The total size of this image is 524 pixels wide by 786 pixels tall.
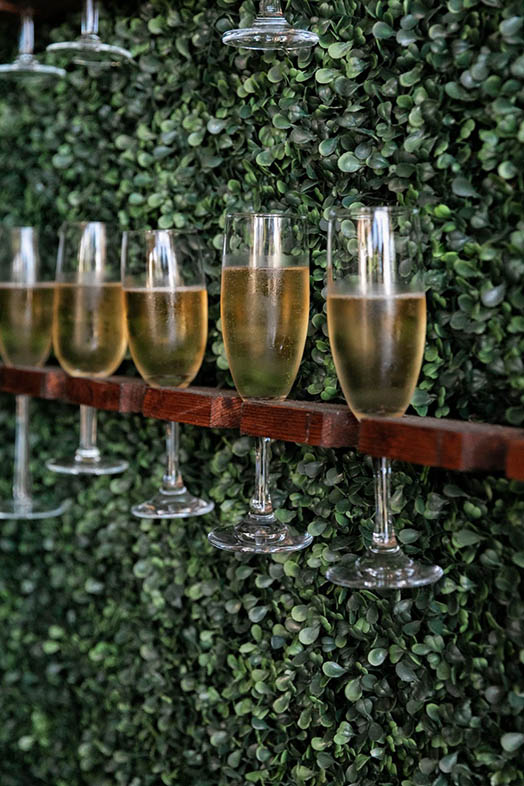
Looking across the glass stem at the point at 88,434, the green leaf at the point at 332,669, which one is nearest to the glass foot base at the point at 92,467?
the glass stem at the point at 88,434

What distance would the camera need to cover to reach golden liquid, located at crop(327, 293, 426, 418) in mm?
1095

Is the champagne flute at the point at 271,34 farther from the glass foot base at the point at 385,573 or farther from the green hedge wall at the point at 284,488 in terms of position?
the glass foot base at the point at 385,573

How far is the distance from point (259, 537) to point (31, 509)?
72 centimetres

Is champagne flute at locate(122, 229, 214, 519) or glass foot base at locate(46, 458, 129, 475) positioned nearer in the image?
champagne flute at locate(122, 229, 214, 519)

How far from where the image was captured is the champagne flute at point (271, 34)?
1.25 metres

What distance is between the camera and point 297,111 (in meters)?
1.37

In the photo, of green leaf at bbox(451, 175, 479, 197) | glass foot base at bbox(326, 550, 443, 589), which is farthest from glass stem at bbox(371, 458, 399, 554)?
green leaf at bbox(451, 175, 479, 197)

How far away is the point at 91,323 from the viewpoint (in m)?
1.54

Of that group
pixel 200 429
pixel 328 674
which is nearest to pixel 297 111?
pixel 200 429

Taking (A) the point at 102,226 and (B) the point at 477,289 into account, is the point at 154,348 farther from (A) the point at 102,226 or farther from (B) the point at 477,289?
(B) the point at 477,289

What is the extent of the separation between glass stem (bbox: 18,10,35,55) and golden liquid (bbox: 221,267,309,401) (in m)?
0.79

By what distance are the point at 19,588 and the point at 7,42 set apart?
3.62 feet

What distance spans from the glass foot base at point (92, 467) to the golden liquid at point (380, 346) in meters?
0.65

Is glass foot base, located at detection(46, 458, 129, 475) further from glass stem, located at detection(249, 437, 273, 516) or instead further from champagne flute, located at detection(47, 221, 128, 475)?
glass stem, located at detection(249, 437, 273, 516)
